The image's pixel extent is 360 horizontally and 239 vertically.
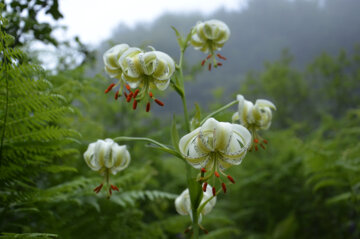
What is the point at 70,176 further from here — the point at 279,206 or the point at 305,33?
the point at 305,33

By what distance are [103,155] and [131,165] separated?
128 cm

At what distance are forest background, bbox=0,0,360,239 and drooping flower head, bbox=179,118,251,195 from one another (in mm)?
97

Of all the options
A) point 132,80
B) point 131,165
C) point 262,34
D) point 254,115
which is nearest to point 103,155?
point 132,80

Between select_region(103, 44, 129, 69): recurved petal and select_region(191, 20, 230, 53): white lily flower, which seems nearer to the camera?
select_region(103, 44, 129, 69): recurved petal

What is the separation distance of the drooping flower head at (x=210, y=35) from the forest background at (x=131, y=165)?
279mm

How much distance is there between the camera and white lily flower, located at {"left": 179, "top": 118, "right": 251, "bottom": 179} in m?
0.67

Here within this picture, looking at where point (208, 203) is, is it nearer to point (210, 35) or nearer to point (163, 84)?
point (163, 84)

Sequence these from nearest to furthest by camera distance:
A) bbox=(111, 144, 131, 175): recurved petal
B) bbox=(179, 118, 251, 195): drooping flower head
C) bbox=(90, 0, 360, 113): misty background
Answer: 1. bbox=(179, 118, 251, 195): drooping flower head
2. bbox=(111, 144, 131, 175): recurved petal
3. bbox=(90, 0, 360, 113): misty background

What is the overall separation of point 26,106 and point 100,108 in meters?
2.54

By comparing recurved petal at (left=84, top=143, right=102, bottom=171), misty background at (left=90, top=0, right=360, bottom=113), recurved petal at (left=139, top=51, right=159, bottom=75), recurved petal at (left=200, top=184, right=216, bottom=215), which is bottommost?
recurved petal at (left=200, top=184, right=216, bottom=215)

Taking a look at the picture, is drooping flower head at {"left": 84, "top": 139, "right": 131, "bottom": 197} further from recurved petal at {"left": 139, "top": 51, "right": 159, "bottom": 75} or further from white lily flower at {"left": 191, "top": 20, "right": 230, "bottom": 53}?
white lily flower at {"left": 191, "top": 20, "right": 230, "bottom": 53}

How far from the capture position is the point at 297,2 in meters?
23.2

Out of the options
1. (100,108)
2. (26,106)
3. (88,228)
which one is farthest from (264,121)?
(100,108)

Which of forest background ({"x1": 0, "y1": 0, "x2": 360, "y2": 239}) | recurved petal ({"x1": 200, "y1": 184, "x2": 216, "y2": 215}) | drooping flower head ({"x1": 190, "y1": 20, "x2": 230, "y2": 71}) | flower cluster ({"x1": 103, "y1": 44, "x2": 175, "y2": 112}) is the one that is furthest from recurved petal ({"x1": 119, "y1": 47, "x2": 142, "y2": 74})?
recurved petal ({"x1": 200, "y1": 184, "x2": 216, "y2": 215})
